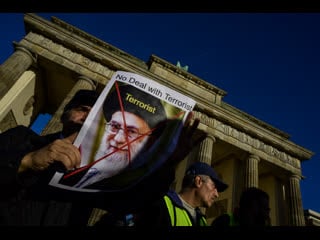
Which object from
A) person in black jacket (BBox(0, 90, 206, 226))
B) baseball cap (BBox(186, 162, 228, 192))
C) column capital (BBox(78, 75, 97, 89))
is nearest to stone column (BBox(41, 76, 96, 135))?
column capital (BBox(78, 75, 97, 89))

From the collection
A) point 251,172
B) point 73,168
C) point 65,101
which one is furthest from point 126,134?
point 251,172

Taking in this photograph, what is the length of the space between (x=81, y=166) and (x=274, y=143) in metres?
15.8

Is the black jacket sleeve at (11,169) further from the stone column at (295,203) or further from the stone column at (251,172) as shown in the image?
the stone column at (295,203)

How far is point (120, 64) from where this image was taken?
13.0 metres

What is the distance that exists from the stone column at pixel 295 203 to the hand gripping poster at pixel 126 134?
→ 563 inches

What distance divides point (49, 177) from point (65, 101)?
1073cm

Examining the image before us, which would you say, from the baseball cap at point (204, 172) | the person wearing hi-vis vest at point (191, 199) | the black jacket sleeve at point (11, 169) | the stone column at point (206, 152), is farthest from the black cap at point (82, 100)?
the stone column at point (206, 152)

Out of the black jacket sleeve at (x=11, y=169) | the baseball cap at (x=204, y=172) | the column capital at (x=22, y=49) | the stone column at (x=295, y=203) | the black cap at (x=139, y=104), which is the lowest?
the black jacket sleeve at (x=11, y=169)

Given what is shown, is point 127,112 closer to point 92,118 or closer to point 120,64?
point 92,118

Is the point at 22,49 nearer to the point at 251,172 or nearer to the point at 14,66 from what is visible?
the point at 14,66

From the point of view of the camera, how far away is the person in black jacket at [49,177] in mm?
1264

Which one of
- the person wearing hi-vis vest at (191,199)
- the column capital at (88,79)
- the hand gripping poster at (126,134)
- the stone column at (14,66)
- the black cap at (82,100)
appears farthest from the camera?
the column capital at (88,79)

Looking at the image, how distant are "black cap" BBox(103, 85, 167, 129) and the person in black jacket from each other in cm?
24

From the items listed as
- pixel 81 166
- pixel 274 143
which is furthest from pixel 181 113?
pixel 274 143
